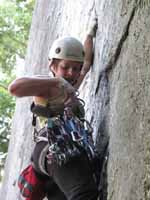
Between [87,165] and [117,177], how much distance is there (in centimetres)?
37

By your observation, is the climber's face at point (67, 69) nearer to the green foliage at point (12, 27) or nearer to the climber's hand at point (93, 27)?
the climber's hand at point (93, 27)

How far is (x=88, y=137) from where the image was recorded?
3.03 meters

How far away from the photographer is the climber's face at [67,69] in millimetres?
3047

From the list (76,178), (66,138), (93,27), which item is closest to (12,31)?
(93,27)

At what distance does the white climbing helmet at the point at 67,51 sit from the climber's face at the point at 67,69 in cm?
3

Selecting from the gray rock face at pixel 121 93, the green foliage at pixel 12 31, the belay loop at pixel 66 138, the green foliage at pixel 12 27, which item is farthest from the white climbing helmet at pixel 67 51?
the green foliage at pixel 12 27

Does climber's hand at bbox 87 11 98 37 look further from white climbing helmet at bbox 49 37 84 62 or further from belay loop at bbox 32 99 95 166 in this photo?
belay loop at bbox 32 99 95 166

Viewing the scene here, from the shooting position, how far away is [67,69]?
3.07 metres

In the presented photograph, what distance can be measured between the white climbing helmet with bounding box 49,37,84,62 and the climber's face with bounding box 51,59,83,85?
0.03 meters

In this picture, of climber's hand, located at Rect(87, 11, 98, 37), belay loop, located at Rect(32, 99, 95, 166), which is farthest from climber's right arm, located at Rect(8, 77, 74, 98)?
climber's hand, located at Rect(87, 11, 98, 37)

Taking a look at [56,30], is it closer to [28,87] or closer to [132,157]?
[28,87]

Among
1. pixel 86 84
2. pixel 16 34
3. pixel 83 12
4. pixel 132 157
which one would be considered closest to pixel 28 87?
pixel 132 157

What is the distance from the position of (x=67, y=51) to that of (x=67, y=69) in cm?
12

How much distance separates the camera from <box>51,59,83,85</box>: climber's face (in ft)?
10.00
